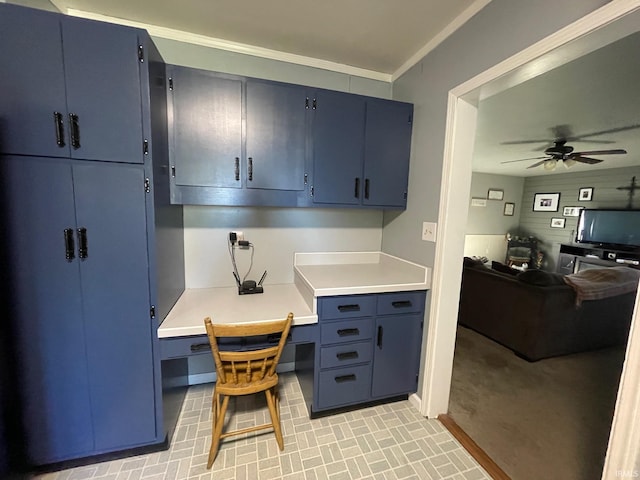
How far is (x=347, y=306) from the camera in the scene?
66.7 inches

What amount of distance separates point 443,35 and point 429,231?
1.27 m

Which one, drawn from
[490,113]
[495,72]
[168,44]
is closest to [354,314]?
[495,72]

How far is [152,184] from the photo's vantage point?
4.33 feet

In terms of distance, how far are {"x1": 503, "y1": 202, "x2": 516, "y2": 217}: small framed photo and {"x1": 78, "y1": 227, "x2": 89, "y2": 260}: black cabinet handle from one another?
26.2 ft

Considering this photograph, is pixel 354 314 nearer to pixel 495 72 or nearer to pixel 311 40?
pixel 495 72

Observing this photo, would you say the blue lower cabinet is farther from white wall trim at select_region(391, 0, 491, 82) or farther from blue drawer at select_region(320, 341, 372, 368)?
white wall trim at select_region(391, 0, 491, 82)

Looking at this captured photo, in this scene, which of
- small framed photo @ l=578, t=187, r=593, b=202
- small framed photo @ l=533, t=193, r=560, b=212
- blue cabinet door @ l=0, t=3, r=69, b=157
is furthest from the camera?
small framed photo @ l=533, t=193, r=560, b=212

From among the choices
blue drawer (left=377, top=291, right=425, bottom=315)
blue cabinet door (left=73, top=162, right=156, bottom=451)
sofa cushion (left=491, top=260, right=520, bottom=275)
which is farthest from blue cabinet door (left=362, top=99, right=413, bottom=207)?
sofa cushion (left=491, top=260, right=520, bottom=275)

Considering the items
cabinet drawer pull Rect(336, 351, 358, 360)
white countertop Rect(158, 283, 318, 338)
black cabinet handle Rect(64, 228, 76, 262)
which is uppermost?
black cabinet handle Rect(64, 228, 76, 262)

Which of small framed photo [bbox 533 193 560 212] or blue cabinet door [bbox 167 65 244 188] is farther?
small framed photo [bbox 533 193 560 212]

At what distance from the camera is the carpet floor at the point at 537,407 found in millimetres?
1530

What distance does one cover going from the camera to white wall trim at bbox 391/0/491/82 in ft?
4.66

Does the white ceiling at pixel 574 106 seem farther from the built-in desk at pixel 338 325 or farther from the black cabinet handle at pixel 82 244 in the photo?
the black cabinet handle at pixel 82 244

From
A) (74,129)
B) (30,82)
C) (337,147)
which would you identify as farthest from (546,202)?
(30,82)
